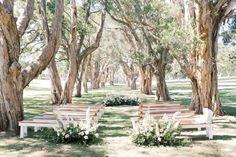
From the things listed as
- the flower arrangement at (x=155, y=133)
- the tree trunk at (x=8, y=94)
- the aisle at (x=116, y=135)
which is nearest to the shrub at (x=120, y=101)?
the aisle at (x=116, y=135)

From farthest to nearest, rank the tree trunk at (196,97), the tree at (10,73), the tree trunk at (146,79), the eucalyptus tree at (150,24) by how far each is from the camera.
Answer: the tree trunk at (146,79)
the eucalyptus tree at (150,24)
the tree trunk at (196,97)
the tree at (10,73)

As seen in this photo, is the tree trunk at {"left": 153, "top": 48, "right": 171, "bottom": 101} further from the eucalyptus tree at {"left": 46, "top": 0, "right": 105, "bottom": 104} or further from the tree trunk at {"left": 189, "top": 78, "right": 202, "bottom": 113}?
the tree trunk at {"left": 189, "top": 78, "right": 202, "bottom": 113}

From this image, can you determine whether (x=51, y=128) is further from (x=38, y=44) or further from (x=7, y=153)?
(x=38, y=44)

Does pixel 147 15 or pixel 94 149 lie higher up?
pixel 147 15

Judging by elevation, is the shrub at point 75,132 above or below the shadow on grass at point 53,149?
above

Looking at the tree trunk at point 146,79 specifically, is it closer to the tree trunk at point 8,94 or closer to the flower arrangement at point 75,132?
the tree trunk at point 8,94

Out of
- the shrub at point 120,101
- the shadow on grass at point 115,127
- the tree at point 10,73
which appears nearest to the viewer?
A: the tree at point 10,73

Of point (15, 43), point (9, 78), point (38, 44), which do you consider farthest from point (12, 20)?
point (38, 44)

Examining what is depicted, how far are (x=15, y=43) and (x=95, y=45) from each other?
15.2m

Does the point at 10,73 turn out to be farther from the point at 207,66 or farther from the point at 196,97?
the point at 196,97

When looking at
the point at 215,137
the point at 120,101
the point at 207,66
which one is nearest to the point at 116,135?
the point at 215,137

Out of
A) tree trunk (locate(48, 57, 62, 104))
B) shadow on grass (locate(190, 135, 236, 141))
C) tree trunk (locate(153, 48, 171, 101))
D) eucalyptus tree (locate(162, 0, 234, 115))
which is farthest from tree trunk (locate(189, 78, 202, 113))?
tree trunk (locate(48, 57, 62, 104))

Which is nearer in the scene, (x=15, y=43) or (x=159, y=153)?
(x=159, y=153)

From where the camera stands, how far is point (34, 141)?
393 inches
